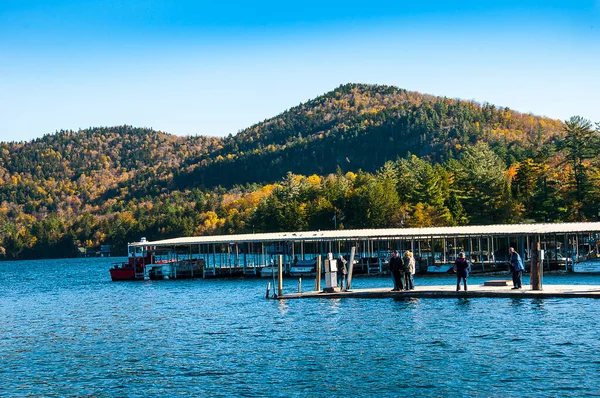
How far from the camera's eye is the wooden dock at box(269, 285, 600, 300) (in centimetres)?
4219

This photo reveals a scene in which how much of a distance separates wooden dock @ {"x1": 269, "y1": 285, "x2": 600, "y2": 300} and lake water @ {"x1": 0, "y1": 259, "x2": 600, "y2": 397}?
2.32 ft

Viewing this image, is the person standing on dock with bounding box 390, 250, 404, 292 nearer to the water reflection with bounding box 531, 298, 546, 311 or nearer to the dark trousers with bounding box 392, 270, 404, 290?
the dark trousers with bounding box 392, 270, 404, 290

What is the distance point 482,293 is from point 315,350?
14004 millimetres

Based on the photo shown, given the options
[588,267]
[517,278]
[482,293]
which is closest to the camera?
[482,293]

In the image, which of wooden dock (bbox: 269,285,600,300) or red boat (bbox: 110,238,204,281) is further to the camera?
red boat (bbox: 110,238,204,281)

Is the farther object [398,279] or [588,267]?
[588,267]

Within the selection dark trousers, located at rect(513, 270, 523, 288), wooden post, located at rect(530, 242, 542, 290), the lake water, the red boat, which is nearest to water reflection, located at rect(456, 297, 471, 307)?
the lake water

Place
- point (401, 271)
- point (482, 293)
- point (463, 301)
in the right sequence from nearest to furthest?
point (482, 293)
point (463, 301)
point (401, 271)

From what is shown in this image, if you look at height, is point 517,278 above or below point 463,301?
above

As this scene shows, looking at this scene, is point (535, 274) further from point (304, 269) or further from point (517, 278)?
point (304, 269)

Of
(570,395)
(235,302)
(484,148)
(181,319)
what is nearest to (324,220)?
(484,148)

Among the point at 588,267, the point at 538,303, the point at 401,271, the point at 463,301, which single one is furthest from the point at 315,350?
the point at 588,267

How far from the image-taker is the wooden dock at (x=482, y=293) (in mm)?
42188

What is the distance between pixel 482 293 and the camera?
4434cm
